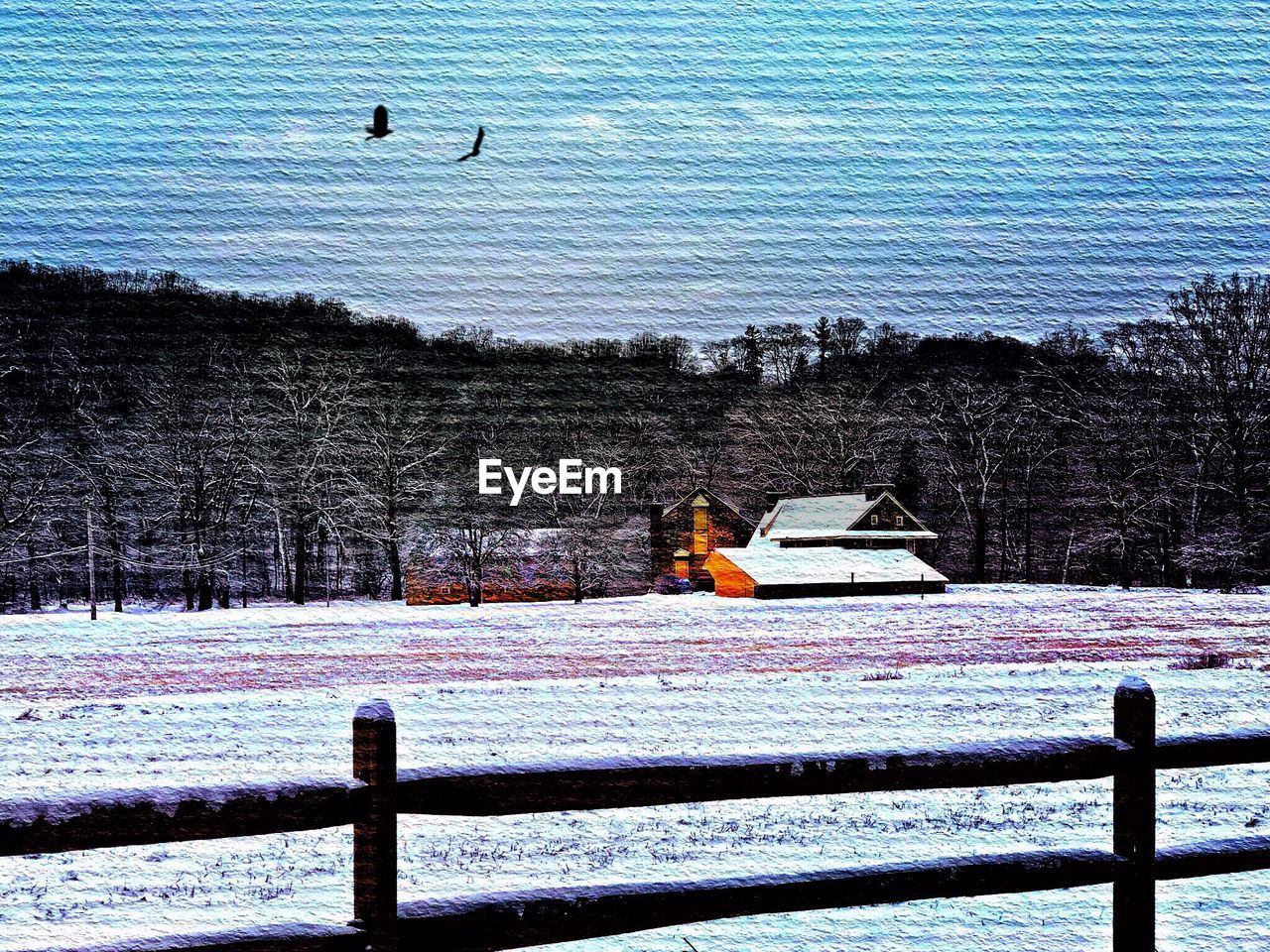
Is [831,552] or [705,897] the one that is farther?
[831,552]

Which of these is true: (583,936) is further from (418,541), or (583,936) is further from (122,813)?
(418,541)

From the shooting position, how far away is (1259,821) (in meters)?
8.84

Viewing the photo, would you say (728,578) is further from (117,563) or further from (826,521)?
(117,563)

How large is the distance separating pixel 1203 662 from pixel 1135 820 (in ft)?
60.8

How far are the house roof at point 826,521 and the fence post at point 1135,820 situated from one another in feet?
162

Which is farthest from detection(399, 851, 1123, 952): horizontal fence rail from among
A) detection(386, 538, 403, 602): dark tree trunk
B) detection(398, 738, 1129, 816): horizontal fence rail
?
detection(386, 538, 403, 602): dark tree trunk

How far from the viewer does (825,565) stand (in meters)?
52.0

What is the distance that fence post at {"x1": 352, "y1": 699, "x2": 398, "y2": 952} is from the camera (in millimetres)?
3568

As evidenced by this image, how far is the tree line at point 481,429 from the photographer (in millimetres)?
40781

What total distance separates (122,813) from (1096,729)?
11829mm

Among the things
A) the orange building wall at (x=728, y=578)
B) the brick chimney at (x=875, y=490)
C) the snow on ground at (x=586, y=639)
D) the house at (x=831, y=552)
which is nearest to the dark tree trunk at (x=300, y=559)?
the snow on ground at (x=586, y=639)

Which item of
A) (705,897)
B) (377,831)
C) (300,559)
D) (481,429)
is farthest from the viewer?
(481,429)

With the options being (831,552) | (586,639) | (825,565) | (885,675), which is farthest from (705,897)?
(831,552)

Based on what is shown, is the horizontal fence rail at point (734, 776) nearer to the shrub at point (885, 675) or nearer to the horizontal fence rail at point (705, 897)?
the horizontal fence rail at point (705, 897)
